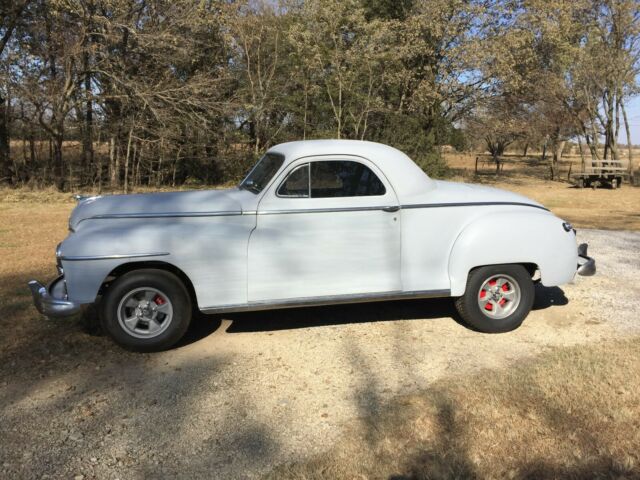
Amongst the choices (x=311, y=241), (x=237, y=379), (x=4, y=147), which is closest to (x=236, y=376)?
(x=237, y=379)

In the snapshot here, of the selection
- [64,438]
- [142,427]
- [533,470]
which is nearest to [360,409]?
[533,470]

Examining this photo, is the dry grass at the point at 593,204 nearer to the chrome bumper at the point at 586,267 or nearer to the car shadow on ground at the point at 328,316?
the chrome bumper at the point at 586,267

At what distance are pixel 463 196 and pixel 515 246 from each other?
65cm

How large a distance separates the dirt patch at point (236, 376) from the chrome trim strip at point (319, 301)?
0.40 meters

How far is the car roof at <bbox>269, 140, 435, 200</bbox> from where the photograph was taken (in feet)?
15.5

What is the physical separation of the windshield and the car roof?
0.10 m

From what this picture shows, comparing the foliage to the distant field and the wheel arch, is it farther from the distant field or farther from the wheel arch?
the wheel arch

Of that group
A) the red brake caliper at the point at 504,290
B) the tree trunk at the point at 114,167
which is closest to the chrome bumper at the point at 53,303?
the red brake caliper at the point at 504,290

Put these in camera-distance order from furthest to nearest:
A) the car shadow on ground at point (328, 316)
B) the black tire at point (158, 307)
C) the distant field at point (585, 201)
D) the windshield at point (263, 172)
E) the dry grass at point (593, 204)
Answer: the distant field at point (585, 201) → the dry grass at point (593, 204) → the car shadow on ground at point (328, 316) → the windshield at point (263, 172) → the black tire at point (158, 307)

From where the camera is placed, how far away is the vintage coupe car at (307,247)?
14.0ft

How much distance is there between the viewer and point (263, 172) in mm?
4938

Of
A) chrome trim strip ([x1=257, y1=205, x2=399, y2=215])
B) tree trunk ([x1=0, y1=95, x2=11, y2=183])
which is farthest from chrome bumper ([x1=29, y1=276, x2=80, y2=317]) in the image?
tree trunk ([x1=0, y1=95, x2=11, y2=183])

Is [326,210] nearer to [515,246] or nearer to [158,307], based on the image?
[158,307]

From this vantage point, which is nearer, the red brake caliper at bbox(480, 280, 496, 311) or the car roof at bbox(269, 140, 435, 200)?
the car roof at bbox(269, 140, 435, 200)
